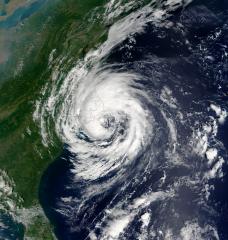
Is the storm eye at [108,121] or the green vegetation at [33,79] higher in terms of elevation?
the green vegetation at [33,79]

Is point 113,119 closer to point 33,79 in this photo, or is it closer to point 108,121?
point 108,121

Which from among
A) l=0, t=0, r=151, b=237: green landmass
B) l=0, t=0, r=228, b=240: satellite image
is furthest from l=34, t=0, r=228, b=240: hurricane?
l=0, t=0, r=151, b=237: green landmass

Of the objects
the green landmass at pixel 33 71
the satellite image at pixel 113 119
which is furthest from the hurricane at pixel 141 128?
the green landmass at pixel 33 71

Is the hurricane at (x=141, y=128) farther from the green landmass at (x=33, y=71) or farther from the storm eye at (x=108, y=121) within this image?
the green landmass at (x=33, y=71)

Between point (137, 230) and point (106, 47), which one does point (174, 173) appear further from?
point (106, 47)

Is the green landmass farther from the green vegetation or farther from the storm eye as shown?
the storm eye

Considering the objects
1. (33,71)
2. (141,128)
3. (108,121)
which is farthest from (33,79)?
(141,128)
